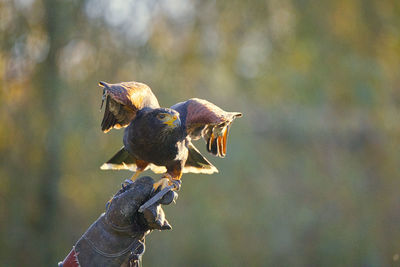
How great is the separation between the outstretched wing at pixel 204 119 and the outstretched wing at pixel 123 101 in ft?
0.55

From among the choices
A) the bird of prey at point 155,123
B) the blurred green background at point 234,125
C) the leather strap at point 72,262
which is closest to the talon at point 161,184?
the bird of prey at point 155,123

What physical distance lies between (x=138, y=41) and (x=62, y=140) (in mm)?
1423

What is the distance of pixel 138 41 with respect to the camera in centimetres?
519

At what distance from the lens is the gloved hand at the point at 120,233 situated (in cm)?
180

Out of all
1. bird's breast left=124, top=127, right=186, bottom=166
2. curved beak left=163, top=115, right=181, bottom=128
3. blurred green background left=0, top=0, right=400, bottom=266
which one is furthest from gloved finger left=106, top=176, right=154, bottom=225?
blurred green background left=0, top=0, right=400, bottom=266

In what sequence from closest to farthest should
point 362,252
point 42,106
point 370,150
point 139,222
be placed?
point 139,222 → point 42,106 → point 362,252 → point 370,150

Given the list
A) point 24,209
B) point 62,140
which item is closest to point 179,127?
point 62,140

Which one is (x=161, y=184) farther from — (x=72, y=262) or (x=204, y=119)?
(x=72, y=262)

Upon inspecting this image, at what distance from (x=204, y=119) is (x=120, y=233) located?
598 millimetres

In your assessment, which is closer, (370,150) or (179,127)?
(179,127)

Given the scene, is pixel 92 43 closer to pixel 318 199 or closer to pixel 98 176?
pixel 98 176

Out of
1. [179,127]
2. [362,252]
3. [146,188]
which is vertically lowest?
[362,252]

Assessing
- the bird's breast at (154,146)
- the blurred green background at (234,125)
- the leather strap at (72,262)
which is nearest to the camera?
the leather strap at (72,262)

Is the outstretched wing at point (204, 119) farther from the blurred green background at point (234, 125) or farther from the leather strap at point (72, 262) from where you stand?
the blurred green background at point (234, 125)
